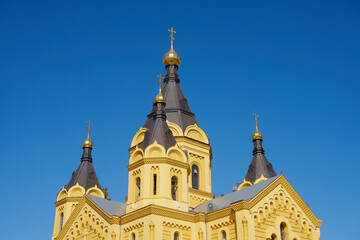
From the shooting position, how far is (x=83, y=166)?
37.8 metres

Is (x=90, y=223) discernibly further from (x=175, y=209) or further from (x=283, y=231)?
(x=283, y=231)

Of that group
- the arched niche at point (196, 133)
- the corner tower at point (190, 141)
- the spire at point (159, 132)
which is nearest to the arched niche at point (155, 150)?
the spire at point (159, 132)

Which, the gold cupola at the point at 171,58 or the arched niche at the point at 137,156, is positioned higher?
the gold cupola at the point at 171,58

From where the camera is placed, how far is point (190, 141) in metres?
34.0

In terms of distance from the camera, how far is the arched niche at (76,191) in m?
36.0

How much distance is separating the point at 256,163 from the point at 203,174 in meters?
5.12

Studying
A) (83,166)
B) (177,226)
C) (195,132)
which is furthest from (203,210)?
(83,166)

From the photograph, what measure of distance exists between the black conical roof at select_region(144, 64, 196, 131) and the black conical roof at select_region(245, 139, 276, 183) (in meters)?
5.79

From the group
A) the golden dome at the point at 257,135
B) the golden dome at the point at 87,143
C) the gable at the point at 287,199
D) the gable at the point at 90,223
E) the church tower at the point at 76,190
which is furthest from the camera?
Result: the golden dome at the point at 87,143

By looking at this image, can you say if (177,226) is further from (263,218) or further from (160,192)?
(263,218)

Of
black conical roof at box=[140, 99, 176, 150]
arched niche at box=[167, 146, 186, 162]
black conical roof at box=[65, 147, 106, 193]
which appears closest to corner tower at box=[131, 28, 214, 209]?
black conical roof at box=[140, 99, 176, 150]

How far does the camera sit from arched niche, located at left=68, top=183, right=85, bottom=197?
1417 inches

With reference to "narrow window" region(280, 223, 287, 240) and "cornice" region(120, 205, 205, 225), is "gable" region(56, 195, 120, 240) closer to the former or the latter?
"cornice" region(120, 205, 205, 225)

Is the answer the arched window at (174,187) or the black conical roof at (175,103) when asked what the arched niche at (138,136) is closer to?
the black conical roof at (175,103)
